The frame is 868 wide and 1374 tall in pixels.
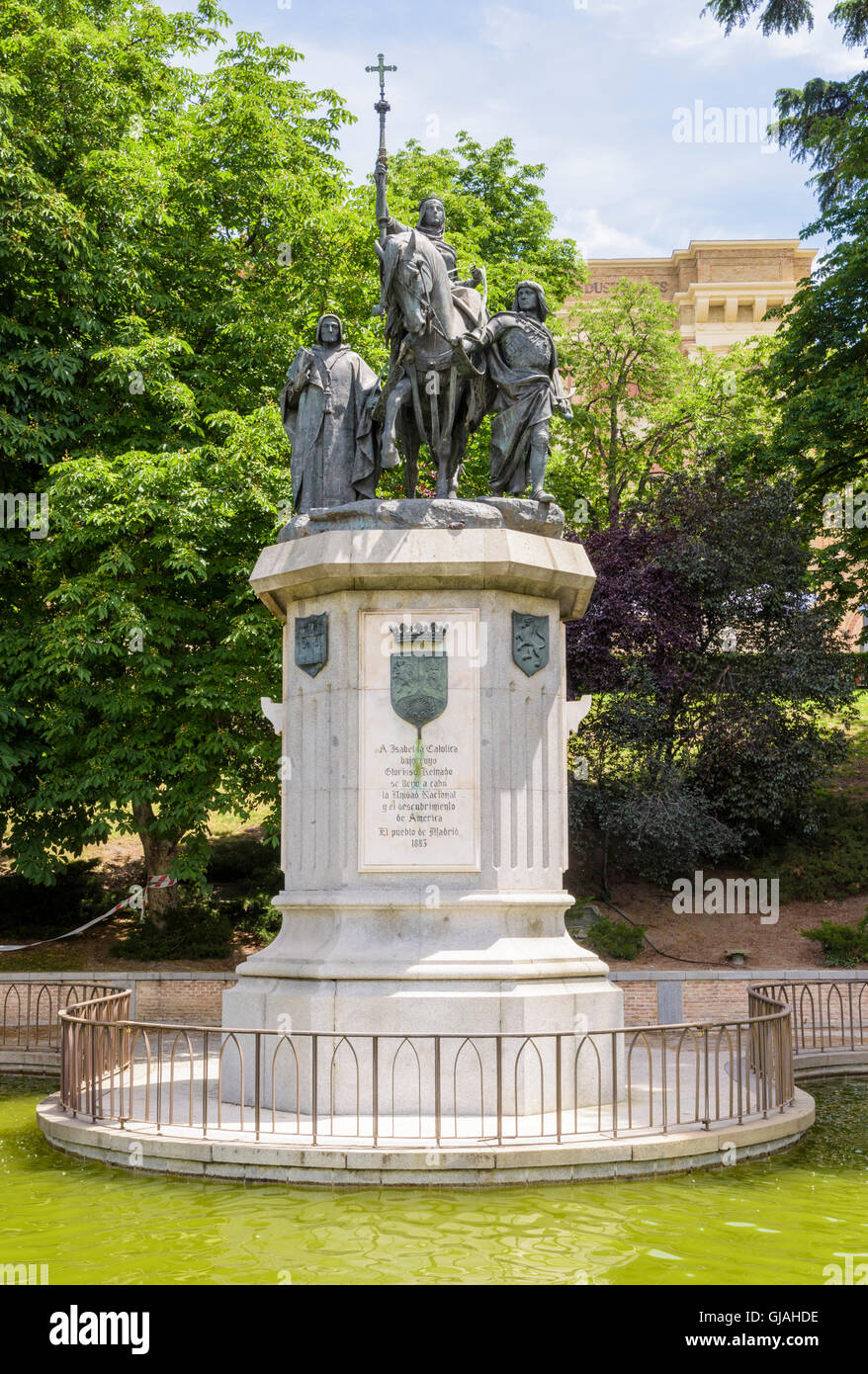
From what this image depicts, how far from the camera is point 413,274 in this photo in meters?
11.6

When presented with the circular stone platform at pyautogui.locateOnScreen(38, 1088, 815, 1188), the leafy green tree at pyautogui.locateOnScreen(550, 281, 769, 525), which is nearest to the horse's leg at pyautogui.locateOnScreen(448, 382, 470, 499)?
the circular stone platform at pyautogui.locateOnScreen(38, 1088, 815, 1188)

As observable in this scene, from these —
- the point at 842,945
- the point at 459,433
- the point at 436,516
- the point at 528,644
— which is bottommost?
the point at 842,945

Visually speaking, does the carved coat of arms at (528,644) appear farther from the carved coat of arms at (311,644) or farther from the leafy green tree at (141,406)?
the leafy green tree at (141,406)

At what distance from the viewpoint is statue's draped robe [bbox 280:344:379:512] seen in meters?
12.5

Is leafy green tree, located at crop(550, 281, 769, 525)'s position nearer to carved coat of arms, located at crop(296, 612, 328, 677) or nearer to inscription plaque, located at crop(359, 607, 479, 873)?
carved coat of arms, located at crop(296, 612, 328, 677)

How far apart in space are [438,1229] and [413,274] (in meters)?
7.87

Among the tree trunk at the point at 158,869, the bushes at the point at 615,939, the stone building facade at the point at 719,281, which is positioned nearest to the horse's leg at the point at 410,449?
the tree trunk at the point at 158,869

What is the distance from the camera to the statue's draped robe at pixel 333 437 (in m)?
12.5

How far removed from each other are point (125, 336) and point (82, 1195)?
1566cm

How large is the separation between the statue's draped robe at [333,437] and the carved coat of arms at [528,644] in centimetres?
209

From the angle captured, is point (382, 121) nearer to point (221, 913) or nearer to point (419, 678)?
point (419, 678)

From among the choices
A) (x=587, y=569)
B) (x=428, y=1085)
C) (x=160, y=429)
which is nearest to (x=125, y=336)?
(x=160, y=429)

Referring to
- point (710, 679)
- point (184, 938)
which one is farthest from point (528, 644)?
point (710, 679)

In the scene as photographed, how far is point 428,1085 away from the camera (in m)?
10.1
